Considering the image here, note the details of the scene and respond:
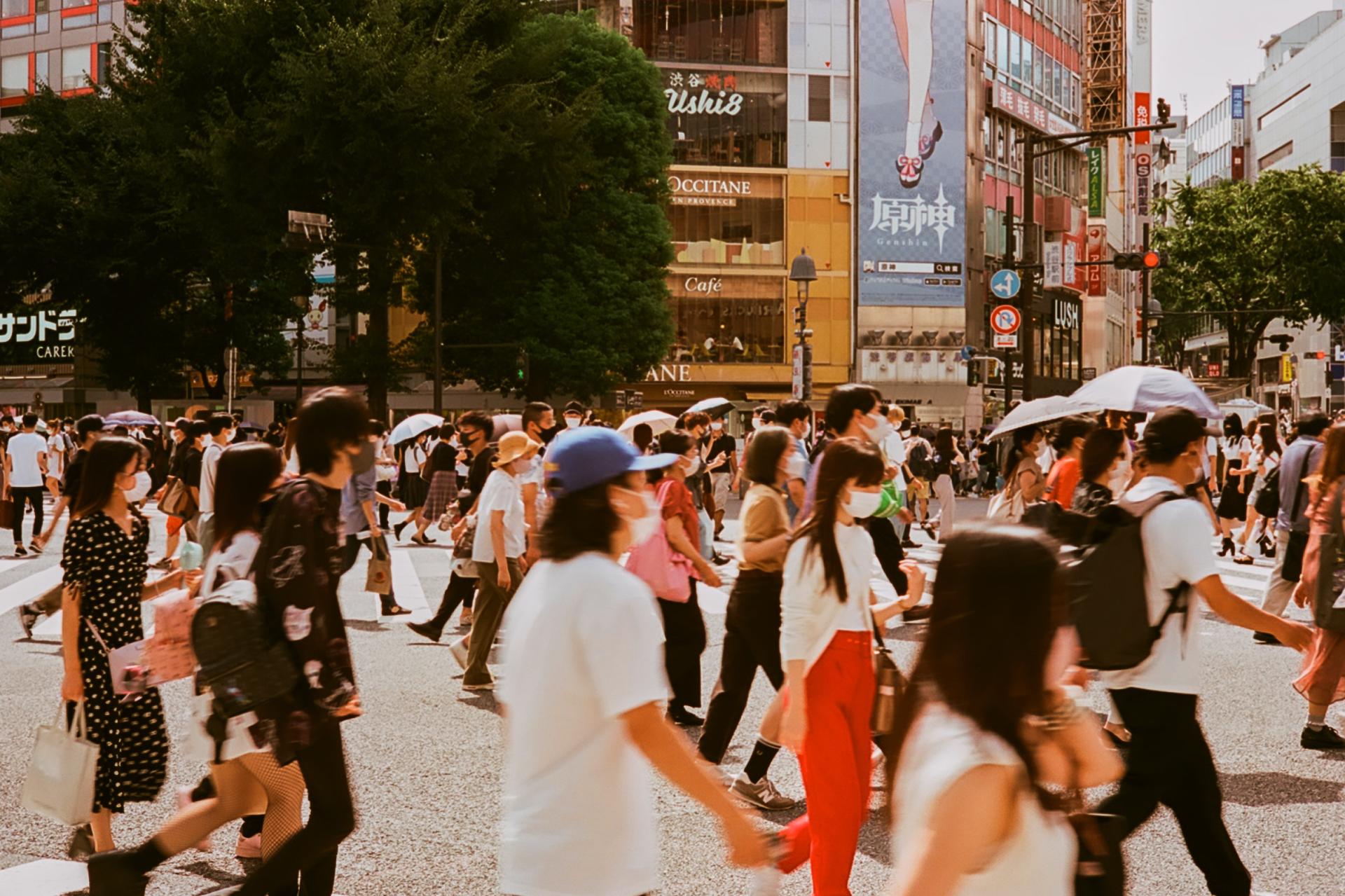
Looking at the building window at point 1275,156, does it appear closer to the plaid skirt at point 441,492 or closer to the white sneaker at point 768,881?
the plaid skirt at point 441,492

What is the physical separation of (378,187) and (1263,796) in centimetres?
2521

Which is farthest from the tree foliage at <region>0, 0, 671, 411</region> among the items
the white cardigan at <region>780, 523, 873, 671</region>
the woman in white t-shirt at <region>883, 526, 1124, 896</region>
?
the woman in white t-shirt at <region>883, 526, 1124, 896</region>

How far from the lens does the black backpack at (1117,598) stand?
441 centimetres

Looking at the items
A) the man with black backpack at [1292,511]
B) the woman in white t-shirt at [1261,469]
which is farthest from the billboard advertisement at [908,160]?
the man with black backpack at [1292,511]

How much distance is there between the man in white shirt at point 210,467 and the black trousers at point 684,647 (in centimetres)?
248

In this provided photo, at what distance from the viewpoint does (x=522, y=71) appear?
3291cm

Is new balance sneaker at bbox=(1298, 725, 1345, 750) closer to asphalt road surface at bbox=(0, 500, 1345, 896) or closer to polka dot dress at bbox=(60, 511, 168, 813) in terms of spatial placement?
asphalt road surface at bbox=(0, 500, 1345, 896)

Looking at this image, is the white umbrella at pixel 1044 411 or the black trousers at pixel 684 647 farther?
the white umbrella at pixel 1044 411

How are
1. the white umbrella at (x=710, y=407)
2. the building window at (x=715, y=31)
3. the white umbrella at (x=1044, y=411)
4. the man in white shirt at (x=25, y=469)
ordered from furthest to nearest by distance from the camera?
the building window at (x=715, y=31) < the white umbrella at (x=710, y=407) < the man in white shirt at (x=25, y=469) < the white umbrella at (x=1044, y=411)

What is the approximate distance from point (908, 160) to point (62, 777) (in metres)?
48.4

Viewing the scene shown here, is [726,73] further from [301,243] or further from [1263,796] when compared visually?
[1263,796]

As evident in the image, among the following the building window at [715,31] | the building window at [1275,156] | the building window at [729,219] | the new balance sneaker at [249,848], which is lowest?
the new balance sneaker at [249,848]

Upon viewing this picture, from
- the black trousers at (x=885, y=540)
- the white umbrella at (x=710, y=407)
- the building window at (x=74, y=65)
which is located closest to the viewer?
the black trousers at (x=885, y=540)

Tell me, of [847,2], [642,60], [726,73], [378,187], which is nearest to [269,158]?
[378,187]
